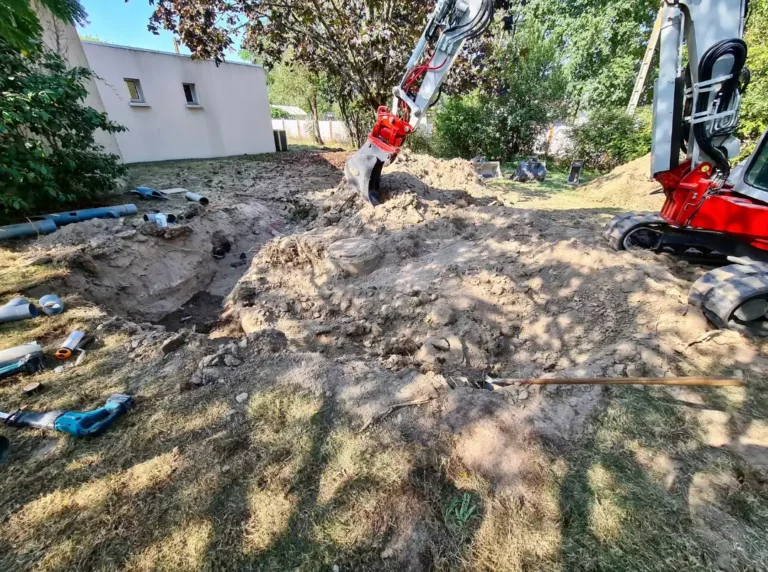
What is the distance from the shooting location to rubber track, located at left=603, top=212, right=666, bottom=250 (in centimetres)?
399

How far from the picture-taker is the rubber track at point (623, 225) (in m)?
3.99

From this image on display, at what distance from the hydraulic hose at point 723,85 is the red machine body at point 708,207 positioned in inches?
5.0

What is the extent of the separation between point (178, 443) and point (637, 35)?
801 inches

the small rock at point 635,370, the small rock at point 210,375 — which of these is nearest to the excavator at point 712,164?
the small rock at point 635,370

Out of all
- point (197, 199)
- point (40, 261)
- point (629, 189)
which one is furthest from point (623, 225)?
point (197, 199)

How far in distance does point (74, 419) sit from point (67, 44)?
7656 mm

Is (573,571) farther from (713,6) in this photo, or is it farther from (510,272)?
(713,6)

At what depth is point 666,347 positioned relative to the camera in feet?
8.21

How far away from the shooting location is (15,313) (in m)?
3.02

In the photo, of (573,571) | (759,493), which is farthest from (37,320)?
(759,493)

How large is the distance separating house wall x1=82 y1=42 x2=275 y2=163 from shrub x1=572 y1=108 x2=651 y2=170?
38.9 feet

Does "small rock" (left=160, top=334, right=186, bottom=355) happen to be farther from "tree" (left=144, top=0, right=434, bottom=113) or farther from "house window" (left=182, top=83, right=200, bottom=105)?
"house window" (left=182, top=83, right=200, bottom=105)

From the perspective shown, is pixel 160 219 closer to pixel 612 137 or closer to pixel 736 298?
pixel 736 298

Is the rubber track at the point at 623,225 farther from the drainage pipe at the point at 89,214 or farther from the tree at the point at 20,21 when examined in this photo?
the drainage pipe at the point at 89,214
